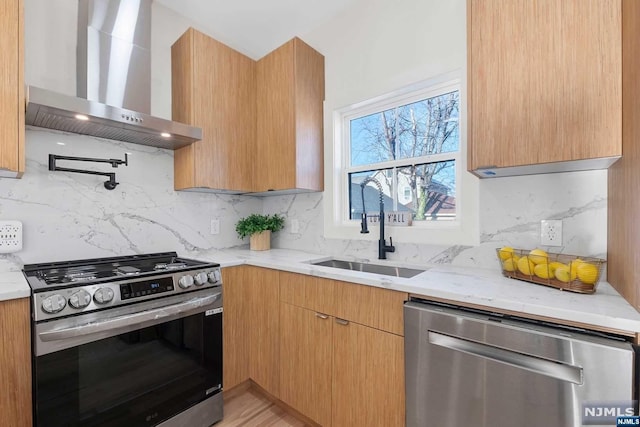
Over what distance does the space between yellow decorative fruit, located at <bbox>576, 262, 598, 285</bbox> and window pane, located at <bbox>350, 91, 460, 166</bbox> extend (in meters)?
0.97

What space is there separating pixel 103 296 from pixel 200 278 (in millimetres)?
454

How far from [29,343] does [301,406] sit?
132 centimetres

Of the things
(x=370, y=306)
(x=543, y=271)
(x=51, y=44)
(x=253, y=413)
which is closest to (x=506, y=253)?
(x=543, y=271)

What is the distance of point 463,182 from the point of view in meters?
1.67

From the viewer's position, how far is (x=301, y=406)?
166cm

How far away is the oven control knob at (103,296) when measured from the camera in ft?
4.08

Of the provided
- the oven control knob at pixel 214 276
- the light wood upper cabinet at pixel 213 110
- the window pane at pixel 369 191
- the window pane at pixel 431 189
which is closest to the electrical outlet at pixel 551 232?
the window pane at pixel 431 189

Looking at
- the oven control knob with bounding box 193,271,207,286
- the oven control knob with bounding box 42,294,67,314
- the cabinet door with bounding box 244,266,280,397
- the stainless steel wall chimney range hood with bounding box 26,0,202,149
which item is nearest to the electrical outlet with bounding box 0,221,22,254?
the stainless steel wall chimney range hood with bounding box 26,0,202,149

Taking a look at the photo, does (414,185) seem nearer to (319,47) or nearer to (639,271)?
(639,271)

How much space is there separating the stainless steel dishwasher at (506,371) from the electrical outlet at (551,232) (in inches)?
24.7

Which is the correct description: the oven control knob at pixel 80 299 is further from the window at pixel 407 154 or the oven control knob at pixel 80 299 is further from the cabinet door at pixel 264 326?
the window at pixel 407 154

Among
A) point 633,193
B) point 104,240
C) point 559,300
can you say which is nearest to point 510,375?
point 559,300

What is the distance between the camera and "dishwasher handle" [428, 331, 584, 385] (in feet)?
2.88

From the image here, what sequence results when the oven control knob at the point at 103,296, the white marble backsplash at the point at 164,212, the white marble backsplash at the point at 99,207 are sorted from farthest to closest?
the white marble backsplash at the point at 99,207 < the white marble backsplash at the point at 164,212 < the oven control knob at the point at 103,296
